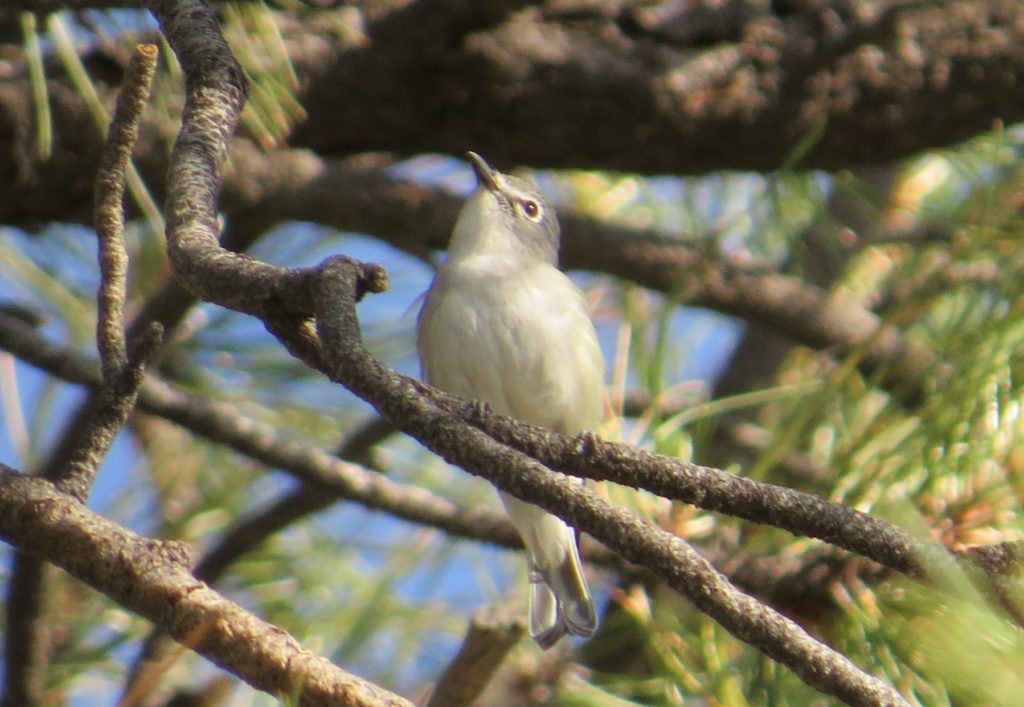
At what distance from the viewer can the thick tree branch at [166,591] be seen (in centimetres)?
135

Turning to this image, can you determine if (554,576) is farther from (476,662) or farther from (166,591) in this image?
(166,591)

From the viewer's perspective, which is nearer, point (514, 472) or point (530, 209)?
point (514, 472)

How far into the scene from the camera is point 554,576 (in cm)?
317

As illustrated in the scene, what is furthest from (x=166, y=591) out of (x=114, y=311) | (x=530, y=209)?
(x=530, y=209)

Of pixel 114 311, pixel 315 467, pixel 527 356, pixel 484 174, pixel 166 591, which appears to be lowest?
pixel 527 356

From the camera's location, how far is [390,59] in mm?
2762

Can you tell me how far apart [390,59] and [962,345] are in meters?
1.24

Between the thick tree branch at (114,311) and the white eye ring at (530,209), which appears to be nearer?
the thick tree branch at (114,311)

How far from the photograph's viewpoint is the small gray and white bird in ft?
10.3

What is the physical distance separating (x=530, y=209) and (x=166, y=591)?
7.76 ft

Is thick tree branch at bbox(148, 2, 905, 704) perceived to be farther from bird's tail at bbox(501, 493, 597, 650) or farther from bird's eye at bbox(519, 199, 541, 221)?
bird's eye at bbox(519, 199, 541, 221)

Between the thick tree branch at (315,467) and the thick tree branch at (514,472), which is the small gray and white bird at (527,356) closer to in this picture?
the thick tree branch at (315,467)

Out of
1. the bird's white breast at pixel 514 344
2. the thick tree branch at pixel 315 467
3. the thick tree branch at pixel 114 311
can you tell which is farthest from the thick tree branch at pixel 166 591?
the bird's white breast at pixel 514 344

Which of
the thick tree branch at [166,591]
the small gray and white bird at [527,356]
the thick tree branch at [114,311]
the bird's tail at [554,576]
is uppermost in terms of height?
the thick tree branch at [114,311]
